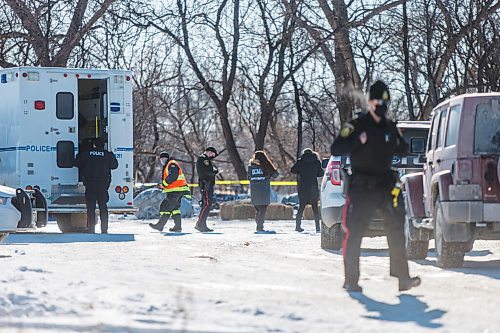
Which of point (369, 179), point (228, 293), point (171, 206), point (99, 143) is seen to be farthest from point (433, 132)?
point (171, 206)

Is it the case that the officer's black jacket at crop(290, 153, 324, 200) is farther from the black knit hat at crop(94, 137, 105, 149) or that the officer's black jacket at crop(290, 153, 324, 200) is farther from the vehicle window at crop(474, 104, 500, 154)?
the vehicle window at crop(474, 104, 500, 154)

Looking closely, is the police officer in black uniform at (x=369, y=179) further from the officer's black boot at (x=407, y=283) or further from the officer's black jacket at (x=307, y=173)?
the officer's black jacket at (x=307, y=173)

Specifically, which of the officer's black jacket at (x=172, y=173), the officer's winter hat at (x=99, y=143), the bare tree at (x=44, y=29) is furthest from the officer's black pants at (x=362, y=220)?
the bare tree at (x=44, y=29)

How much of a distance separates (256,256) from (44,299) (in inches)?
221

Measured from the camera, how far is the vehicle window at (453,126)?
12.0 m

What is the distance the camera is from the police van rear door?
66.6 ft

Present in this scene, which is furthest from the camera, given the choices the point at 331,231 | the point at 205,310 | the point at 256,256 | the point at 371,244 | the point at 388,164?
the point at 371,244

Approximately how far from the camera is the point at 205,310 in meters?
8.48

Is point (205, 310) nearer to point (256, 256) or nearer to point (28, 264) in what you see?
point (28, 264)

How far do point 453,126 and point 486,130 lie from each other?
1.42 feet

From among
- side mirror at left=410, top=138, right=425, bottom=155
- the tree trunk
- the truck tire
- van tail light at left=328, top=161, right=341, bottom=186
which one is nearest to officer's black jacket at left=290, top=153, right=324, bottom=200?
the truck tire

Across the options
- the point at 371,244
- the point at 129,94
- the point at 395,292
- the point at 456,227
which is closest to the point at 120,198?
the point at 129,94

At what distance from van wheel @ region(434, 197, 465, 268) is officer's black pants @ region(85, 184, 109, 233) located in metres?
8.49

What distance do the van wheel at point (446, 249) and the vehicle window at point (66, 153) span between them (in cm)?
958
